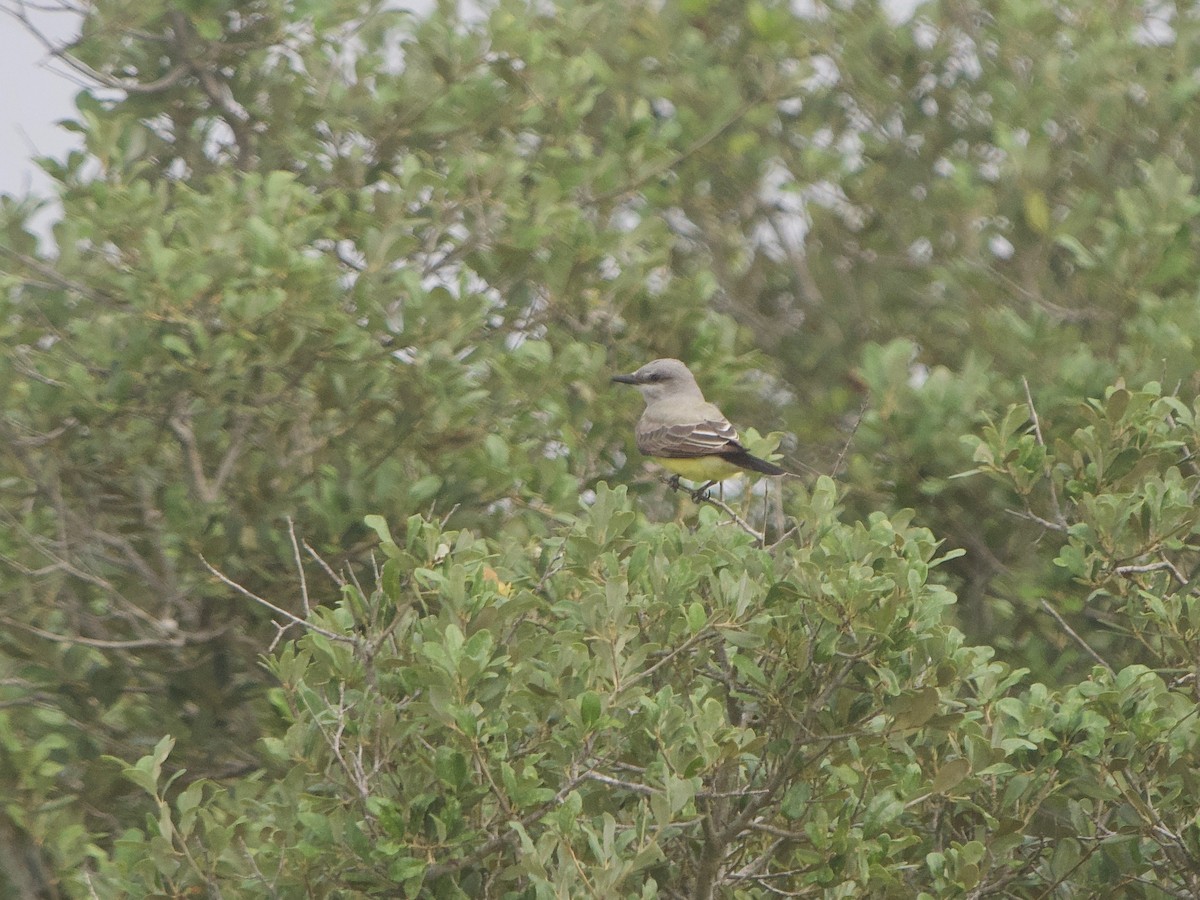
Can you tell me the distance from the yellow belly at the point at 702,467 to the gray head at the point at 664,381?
334 mm

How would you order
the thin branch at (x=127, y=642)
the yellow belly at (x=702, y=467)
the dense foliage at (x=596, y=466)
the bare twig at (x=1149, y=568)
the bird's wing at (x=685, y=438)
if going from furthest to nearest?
the yellow belly at (x=702, y=467) < the bird's wing at (x=685, y=438) < the thin branch at (x=127, y=642) < the bare twig at (x=1149, y=568) < the dense foliage at (x=596, y=466)

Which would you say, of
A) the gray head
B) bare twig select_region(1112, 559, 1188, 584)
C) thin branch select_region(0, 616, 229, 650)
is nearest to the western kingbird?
the gray head

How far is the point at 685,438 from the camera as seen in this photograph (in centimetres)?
838

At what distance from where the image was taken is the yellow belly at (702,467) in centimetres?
838

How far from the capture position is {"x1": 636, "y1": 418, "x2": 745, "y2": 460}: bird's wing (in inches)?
325

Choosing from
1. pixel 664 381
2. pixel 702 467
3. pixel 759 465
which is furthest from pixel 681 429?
pixel 759 465

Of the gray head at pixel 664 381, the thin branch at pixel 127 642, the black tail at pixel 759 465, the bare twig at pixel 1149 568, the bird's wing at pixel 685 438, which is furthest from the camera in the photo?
the gray head at pixel 664 381

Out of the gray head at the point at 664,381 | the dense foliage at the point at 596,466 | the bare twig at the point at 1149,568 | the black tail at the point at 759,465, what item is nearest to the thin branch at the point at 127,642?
the dense foliage at the point at 596,466

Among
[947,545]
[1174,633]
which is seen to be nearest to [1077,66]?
[947,545]

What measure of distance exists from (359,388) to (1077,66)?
4959 millimetres

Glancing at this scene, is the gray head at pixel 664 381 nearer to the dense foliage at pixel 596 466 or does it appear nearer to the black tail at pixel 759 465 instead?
the dense foliage at pixel 596 466

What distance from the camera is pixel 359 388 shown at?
8.11 m

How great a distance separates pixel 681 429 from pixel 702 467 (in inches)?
8.8

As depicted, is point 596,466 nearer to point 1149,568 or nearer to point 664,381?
point 664,381
